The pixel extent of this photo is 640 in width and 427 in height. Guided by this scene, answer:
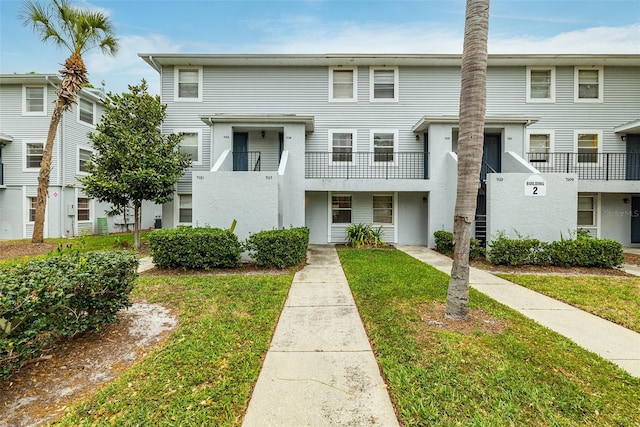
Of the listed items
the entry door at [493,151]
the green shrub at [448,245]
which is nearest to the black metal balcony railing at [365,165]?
the entry door at [493,151]

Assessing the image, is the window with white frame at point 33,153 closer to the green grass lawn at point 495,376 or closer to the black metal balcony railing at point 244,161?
the black metal balcony railing at point 244,161

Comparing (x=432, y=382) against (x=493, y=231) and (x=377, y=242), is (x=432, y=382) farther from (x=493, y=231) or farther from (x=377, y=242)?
(x=377, y=242)

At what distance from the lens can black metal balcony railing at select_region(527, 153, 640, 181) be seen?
12219 mm

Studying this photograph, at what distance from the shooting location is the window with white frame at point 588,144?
12398 mm

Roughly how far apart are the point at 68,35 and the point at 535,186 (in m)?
17.4

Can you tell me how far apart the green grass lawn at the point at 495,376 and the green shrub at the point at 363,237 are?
7154 millimetres

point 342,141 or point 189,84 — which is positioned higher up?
point 189,84

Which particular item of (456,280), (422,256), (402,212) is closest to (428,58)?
(402,212)

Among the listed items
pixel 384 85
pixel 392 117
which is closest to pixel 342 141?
pixel 392 117

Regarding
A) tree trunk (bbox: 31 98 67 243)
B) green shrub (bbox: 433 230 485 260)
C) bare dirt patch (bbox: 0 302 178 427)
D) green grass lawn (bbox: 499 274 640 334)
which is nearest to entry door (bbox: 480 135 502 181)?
green shrub (bbox: 433 230 485 260)

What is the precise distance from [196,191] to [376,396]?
25.6 ft

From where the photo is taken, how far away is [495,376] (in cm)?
275

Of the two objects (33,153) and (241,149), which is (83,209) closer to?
(33,153)

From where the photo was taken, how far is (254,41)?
15680 mm
